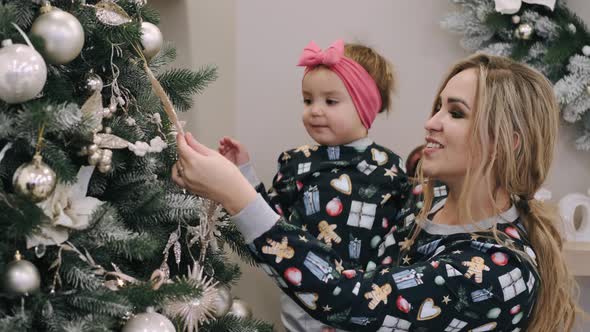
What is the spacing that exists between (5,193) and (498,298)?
0.84 meters

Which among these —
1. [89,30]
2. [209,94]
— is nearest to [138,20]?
[89,30]

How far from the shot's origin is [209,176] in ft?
3.31

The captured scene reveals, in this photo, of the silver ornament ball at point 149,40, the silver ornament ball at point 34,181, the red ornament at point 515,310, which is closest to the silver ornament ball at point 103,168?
the silver ornament ball at point 34,181

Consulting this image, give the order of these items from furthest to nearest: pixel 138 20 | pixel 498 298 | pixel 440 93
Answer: pixel 440 93 < pixel 498 298 < pixel 138 20

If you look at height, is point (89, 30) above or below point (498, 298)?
above

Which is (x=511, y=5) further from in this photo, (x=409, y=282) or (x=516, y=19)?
(x=409, y=282)

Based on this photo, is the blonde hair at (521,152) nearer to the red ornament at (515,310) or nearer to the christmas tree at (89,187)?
the red ornament at (515,310)

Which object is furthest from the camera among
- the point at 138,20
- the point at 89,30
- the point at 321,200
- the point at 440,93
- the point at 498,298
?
the point at 321,200

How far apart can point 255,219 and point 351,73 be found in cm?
69

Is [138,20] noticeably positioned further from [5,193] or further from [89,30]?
[5,193]

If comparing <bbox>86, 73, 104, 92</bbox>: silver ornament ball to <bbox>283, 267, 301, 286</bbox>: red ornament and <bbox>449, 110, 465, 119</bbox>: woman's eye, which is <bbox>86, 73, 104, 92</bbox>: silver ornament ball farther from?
<bbox>449, 110, 465, 119</bbox>: woman's eye

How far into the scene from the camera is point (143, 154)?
926mm

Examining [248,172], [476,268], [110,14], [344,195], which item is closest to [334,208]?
[344,195]

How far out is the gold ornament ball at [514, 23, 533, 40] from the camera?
1822 millimetres
